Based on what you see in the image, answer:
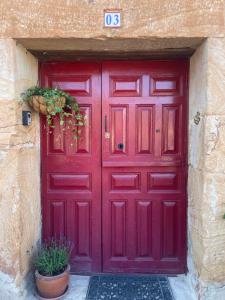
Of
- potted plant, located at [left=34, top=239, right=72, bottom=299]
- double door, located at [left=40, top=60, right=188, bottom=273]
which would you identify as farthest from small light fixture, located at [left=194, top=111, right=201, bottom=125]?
potted plant, located at [left=34, top=239, right=72, bottom=299]

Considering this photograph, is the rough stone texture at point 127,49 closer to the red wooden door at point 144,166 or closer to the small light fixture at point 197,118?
the small light fixture at point 197,118

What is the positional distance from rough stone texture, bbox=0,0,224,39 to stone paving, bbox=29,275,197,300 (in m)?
2.29

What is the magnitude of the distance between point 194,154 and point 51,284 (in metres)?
1.74

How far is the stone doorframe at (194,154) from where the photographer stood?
7.11 ft

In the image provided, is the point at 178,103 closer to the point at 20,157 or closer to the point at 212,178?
the point at 212,178

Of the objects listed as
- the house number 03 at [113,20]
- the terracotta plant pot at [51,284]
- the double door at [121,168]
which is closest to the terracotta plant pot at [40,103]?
the double door at [121,168]

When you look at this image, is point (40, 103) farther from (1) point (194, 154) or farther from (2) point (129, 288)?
(2) point (129, 288)

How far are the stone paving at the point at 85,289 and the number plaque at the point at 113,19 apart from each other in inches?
94.7

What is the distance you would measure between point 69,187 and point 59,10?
1647 mm

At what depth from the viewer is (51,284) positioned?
2354mm

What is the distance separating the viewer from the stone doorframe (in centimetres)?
217

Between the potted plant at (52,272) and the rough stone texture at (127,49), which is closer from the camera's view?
the rough stone texture at (127,49)

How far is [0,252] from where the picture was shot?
7.45 ft

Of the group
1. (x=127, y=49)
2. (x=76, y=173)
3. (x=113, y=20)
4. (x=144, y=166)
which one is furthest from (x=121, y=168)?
(x=113, y=20)
